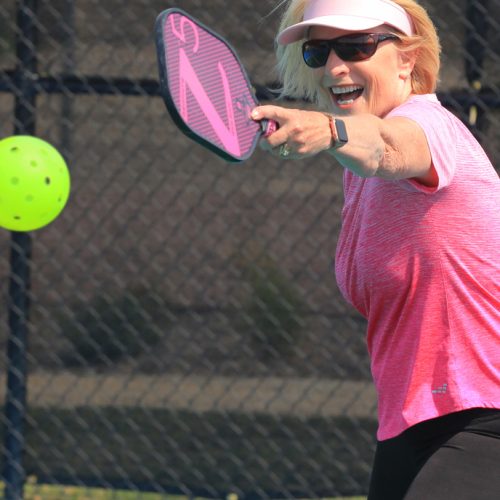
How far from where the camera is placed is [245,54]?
14.0 feet

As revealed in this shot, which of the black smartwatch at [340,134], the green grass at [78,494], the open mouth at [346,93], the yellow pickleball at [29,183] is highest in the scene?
the black smartwatch at [340,134]

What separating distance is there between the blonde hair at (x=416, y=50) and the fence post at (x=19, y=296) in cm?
176

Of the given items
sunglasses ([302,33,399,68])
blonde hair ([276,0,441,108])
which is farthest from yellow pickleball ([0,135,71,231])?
sunglasses ([302,33,399,68])

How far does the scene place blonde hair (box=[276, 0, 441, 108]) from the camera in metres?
2.42

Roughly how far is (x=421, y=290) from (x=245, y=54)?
7.21 feet

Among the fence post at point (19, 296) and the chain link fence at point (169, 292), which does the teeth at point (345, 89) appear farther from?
the fence post at point (19, 296)

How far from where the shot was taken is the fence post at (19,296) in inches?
166

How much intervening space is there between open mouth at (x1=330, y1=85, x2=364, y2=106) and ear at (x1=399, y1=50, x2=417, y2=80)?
0.36 feet

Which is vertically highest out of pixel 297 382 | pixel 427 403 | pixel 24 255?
pixel 427 403

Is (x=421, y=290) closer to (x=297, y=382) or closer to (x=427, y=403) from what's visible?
(x=427, y=403)

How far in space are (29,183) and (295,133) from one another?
1871 mm

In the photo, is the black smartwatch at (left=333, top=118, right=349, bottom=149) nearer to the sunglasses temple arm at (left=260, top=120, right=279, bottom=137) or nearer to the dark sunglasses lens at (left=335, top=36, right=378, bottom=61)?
the sunglasses temple arm at (left=260, top=120, right=279, bottom=137)

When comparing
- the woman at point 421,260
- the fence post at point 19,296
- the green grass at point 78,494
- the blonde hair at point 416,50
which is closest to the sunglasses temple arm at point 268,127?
the woman at point 421,260

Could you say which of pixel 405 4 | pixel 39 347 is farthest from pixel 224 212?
pixel 405 4
